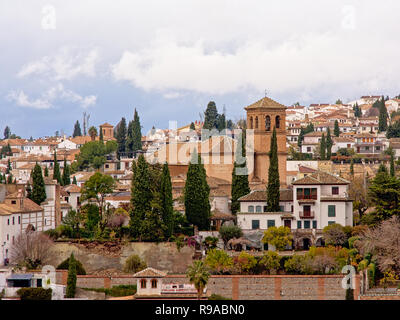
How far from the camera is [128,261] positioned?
55.7 metres

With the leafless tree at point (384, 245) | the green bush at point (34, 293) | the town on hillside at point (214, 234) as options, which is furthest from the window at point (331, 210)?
the green bush at point (34, 293)

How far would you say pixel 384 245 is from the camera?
5197 cm

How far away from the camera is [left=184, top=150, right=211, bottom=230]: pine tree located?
195 feet

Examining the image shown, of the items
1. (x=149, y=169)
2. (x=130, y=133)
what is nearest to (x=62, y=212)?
(x=149, y=169)

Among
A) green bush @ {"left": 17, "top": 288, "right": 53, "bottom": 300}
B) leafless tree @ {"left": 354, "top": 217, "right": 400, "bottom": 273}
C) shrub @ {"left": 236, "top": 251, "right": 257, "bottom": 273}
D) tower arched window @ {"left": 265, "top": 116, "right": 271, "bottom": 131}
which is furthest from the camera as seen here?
tower arched window @ {"left": 265, "top": 116, "right": 271, "bottom": 131}

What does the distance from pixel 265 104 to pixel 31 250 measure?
940 inches

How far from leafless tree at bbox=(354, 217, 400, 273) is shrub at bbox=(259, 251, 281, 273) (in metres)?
4.62

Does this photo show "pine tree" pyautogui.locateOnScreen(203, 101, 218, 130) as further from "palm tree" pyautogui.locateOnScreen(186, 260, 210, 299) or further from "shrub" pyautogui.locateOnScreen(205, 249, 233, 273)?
"palm tree" pyautogui.locateOnScreen(186, 260, 210, 299)

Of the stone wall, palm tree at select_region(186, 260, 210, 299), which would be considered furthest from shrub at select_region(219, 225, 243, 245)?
palm tree at select_region(186, 260, 210, 299)

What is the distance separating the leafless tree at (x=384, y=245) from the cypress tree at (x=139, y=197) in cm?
1275

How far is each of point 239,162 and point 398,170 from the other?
32.8m

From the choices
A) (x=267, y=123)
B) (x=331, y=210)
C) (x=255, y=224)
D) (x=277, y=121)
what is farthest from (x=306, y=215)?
(x=277, y=121)

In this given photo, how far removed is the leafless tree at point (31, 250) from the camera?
54.2m
